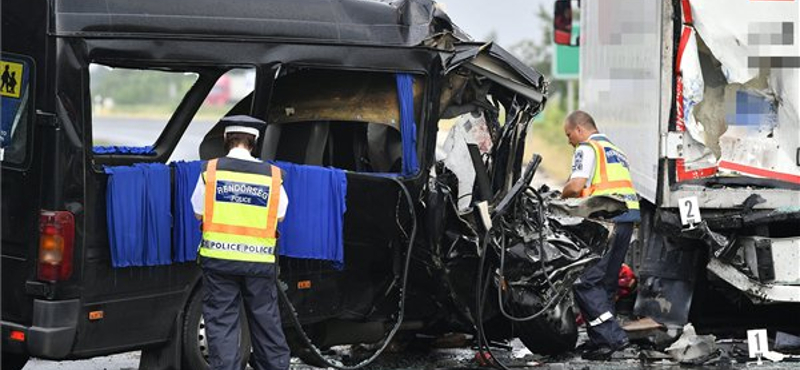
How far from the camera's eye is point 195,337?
7.41 m

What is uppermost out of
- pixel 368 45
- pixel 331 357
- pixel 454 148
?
pixel 368 45

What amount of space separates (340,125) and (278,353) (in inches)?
62.1

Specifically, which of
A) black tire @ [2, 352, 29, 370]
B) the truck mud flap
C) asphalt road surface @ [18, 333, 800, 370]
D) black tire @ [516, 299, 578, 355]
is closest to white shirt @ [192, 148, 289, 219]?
black tire @ [2, 352, 29, 370]

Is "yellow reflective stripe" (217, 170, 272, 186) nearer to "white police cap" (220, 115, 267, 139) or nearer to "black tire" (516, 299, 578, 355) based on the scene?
"white police cap" (220, 115, 267, 139)

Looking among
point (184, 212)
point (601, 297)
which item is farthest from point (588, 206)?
point (184, 212)

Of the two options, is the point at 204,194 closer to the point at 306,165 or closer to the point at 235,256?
the point at 235,256

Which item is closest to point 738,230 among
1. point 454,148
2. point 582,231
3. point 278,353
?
point 582,231

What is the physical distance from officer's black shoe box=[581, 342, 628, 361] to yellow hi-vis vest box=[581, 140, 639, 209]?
927 millimetres

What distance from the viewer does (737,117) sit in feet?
31.6

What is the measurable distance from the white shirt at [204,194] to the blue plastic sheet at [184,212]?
0.17ft

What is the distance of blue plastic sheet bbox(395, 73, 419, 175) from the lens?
7.99 meters

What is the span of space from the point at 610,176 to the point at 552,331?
1.04 m

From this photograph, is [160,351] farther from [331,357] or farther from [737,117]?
[737,117]

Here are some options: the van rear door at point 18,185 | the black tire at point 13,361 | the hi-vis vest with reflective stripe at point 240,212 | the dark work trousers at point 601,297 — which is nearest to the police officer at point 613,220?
the dark work trousers at point 601,297
